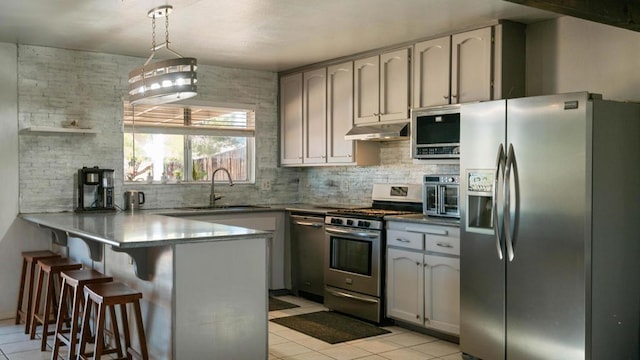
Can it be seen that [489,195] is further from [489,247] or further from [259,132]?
[259,132]

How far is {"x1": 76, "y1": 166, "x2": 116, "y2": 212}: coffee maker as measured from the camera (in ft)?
18.2

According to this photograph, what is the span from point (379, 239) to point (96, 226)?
2235 mm

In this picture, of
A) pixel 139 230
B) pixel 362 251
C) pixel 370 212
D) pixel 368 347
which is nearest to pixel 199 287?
pixel 139 230

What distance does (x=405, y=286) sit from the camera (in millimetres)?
4816

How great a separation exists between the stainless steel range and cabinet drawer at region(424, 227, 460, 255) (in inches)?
20.4

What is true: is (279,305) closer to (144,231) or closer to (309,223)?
(309,223)

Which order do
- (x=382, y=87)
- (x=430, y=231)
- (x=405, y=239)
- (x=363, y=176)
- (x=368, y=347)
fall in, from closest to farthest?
(x=368, y=347)
(x=430, y=231)
(x=405, y=239)
(x=382, y=87)
(x=363, y=176)

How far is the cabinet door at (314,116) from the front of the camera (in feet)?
20.4

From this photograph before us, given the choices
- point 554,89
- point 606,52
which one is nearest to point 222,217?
point 554,89

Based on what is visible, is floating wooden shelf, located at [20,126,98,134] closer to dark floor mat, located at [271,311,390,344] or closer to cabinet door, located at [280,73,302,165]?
cabinet door, located at [280,73,302,165]

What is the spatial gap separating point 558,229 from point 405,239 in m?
1.47

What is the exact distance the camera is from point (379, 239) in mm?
5016

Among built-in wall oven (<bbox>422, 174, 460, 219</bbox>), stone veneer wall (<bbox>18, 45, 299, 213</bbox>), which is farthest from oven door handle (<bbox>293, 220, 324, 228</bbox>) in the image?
built-in wall oven (<bbox>422, 174, 460, 219</bbox>)

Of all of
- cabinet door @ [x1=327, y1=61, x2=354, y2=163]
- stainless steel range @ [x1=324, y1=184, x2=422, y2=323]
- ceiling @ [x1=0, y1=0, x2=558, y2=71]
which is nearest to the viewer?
ceiling @ [x1=0, y1=0, x2=558, y2=71]
